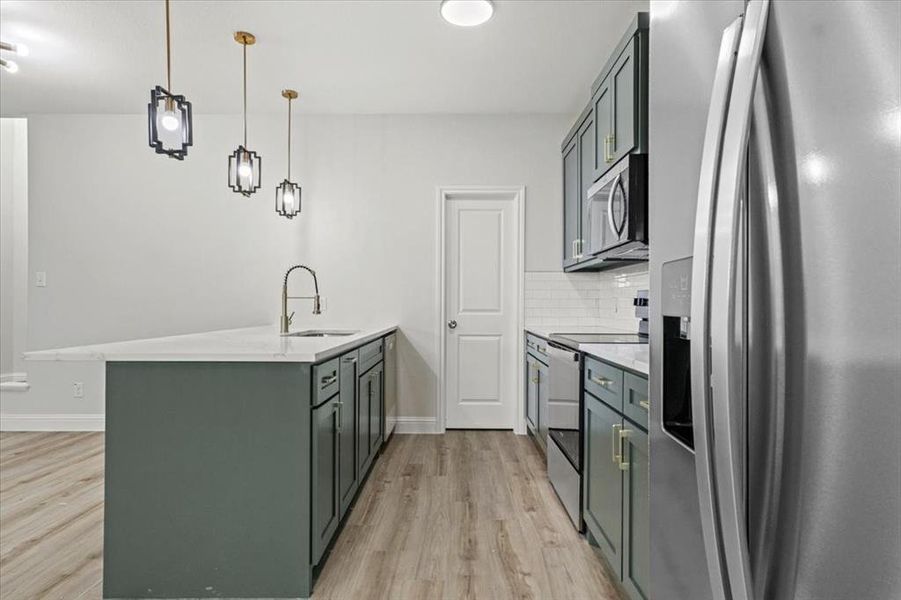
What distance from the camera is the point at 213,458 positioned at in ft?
6.08

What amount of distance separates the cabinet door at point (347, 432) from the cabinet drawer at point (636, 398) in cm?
123

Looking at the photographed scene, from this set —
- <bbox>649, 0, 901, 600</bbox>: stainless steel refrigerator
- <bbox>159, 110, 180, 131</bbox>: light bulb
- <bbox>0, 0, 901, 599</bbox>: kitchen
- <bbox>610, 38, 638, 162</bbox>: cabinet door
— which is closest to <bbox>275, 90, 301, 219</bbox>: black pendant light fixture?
<bbox>0, 0, 901, 599</bbox>: kitchen

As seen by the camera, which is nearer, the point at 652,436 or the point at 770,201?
the point at 770,201

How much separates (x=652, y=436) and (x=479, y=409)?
3.56 meters

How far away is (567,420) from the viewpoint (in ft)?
8.36

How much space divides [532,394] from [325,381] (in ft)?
7.21

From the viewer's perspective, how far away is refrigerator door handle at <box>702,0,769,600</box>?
1.73 feet

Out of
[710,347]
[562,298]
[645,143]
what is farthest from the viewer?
[562,298]

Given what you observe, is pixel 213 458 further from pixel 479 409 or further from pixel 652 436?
pixel 479 409

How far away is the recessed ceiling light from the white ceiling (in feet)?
0.24

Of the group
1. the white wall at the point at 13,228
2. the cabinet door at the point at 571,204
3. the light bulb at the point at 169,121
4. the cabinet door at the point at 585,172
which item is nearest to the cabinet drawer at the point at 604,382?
the cabinet door at the point at 585,172

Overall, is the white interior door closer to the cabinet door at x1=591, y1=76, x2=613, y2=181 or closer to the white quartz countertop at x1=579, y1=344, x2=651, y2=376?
the cabinet door at x1=591, y1=76, x2=613, y2=181

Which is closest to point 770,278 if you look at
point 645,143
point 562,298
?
point 645,143

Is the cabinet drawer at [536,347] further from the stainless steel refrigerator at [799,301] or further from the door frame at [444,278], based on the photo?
the stainless steel refrigerator at [799,301]
